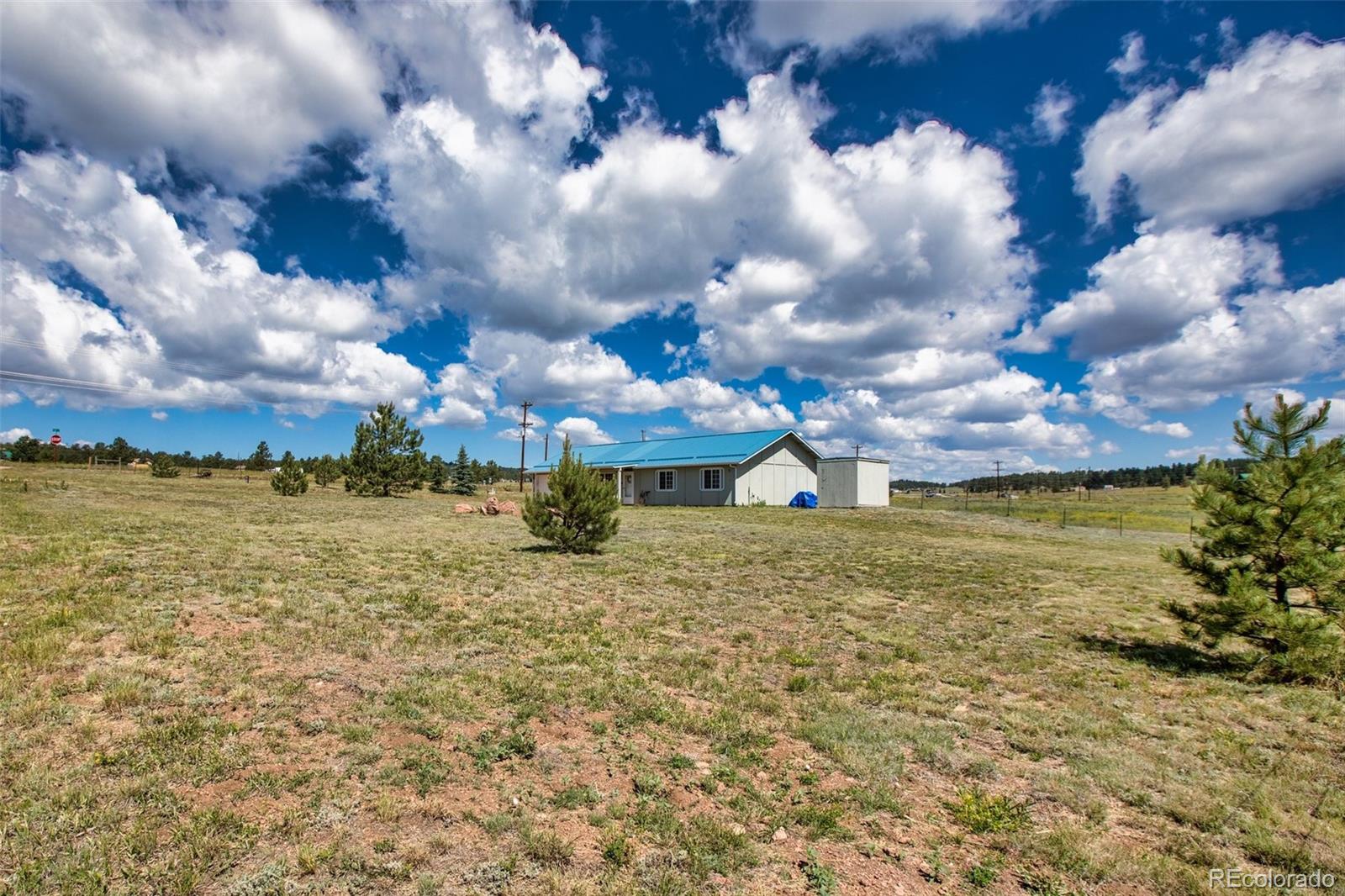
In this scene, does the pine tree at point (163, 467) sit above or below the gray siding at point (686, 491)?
above

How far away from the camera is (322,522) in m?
19.5

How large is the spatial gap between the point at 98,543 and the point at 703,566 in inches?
476

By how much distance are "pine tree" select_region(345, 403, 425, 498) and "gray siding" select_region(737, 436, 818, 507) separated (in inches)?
857

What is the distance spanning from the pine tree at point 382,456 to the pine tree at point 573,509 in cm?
2640

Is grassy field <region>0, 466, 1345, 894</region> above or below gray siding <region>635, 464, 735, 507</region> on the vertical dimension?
below

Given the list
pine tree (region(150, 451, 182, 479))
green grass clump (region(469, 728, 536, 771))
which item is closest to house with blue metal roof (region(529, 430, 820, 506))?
green grass clump (region(469, 728, 536, 771))

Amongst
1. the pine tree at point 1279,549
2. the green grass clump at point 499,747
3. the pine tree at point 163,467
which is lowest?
the green grass clump at point 499,747

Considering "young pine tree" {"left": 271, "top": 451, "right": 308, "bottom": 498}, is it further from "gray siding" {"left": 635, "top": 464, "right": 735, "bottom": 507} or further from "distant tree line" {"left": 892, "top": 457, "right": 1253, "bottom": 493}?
"distant tree line" {"left": 892, "top": 457, "right": 1253, "bottom": 493}

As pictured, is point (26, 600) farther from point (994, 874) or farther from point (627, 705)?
point (994, 874)

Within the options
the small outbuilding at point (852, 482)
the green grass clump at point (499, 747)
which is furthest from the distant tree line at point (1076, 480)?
the green grass clump at point (499, 747)

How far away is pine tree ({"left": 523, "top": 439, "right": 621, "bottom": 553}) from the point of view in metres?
14.7

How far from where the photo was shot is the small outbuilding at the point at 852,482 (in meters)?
36.8
